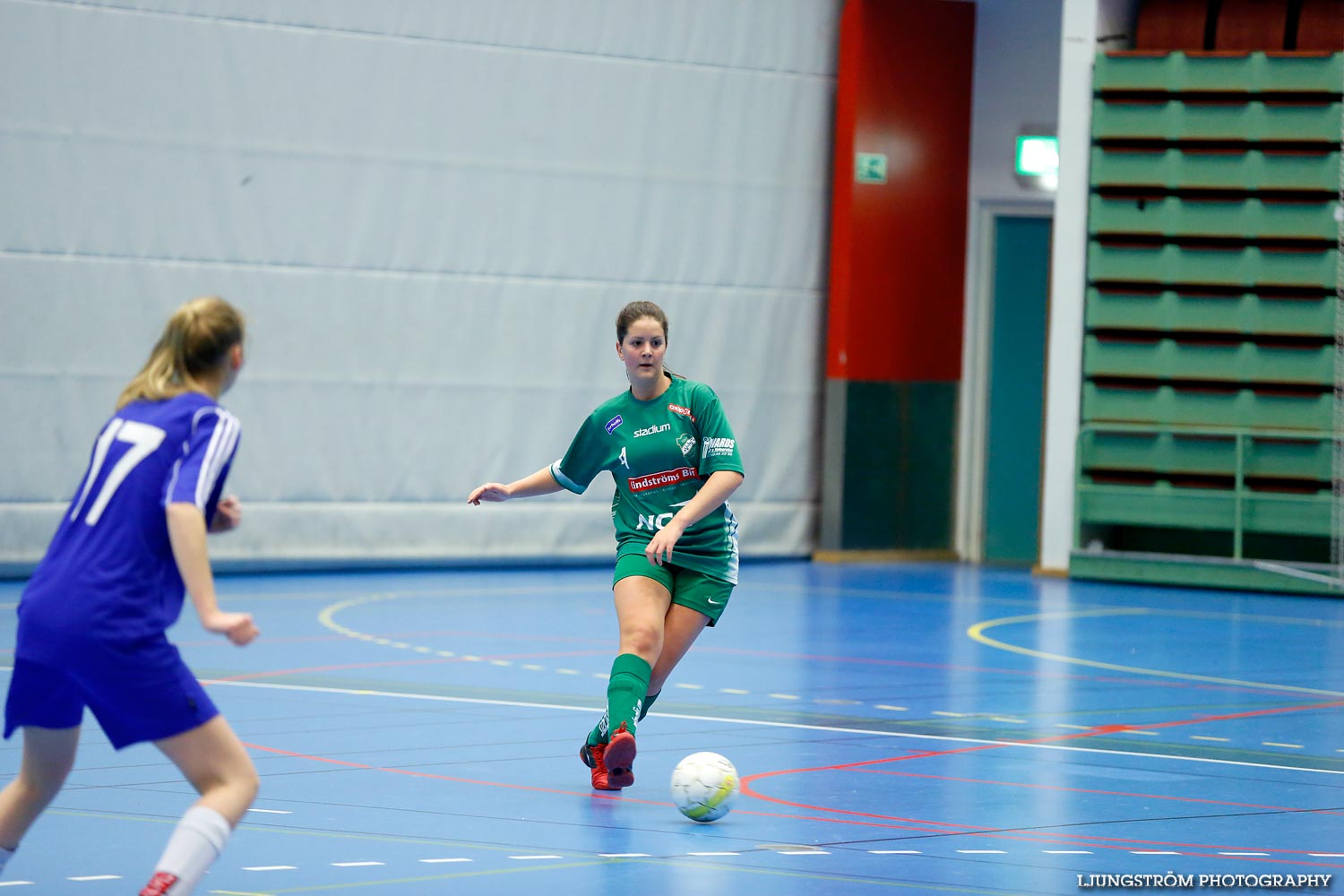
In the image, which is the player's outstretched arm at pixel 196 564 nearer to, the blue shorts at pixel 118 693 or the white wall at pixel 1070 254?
the blue shorts at pixel 118 693

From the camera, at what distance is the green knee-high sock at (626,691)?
7223 millimetres

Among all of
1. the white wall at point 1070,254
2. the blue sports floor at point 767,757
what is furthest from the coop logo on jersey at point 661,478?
the white wall at point 1070,254

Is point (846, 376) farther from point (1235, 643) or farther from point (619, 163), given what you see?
point (1235, 643)

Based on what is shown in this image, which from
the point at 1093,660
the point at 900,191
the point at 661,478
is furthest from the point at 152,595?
the point at 900,191

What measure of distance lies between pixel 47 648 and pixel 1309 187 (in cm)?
1442

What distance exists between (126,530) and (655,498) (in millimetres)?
3196

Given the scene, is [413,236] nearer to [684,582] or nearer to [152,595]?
[684,582]

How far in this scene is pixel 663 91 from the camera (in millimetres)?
18625

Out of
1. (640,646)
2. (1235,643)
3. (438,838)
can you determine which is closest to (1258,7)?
(1235,643)

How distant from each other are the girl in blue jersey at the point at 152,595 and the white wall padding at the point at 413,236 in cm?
1141

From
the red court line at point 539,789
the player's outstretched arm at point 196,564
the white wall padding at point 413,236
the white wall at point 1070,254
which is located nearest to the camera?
the player's outstretched arm at point 196,564

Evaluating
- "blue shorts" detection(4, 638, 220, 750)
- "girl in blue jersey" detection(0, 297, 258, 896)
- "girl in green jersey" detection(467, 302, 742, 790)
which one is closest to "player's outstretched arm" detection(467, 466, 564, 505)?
"girl in green jersey" detection(467, 302, 742, 790)

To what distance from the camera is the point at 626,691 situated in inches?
285

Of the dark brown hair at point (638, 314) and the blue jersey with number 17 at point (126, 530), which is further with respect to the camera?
the dark brown hair at point (638, 314)
